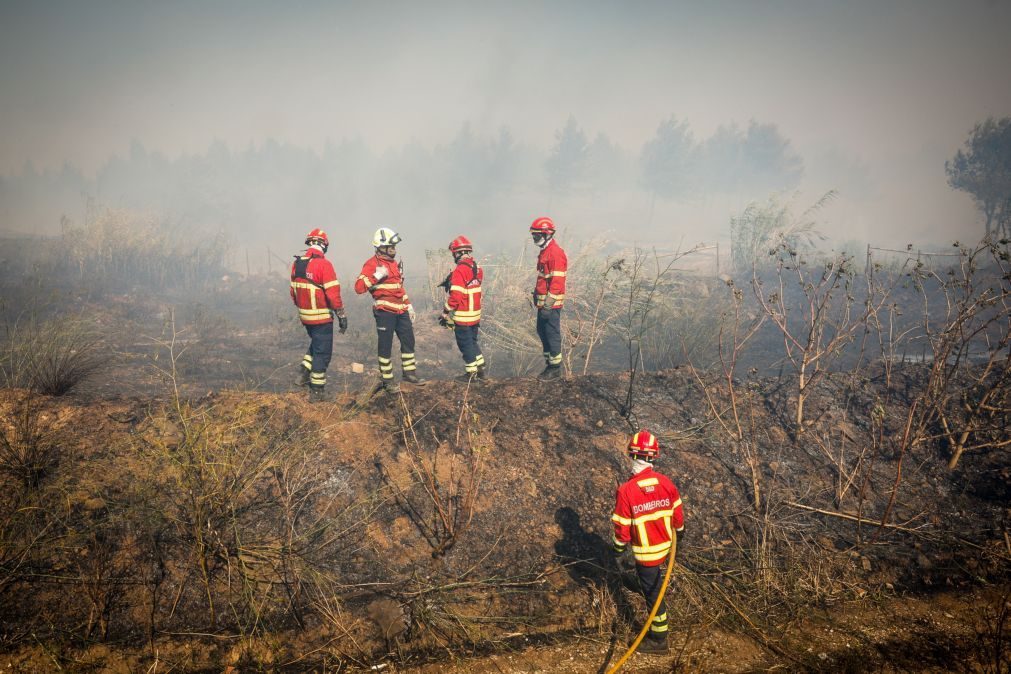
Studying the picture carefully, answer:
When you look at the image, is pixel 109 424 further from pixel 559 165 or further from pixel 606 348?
pixel 559 165

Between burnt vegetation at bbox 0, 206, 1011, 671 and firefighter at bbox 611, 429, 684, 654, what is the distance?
0.27 metres

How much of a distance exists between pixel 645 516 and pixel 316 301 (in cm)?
452

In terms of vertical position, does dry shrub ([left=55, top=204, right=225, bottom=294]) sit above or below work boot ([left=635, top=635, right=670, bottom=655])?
above

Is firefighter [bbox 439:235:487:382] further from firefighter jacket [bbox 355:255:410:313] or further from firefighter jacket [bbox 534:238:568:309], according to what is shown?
firefighter jacket [bbox 534:238:568:309]

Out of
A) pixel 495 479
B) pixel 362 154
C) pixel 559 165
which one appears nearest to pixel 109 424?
pixel 495 479

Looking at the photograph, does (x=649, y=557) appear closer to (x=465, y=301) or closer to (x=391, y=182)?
(x=465, y=301)

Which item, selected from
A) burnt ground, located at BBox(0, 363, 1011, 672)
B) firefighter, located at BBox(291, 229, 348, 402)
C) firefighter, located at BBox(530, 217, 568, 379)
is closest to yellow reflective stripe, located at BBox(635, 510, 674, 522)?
burnt ground, located at BBox(0, 363, 1011, 672)

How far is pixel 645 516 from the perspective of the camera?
10.5ft

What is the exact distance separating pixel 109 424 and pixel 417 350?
696cm

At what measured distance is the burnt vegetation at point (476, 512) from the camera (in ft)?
10.6

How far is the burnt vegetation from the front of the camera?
10.6ft

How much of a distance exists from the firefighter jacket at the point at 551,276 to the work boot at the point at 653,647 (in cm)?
405

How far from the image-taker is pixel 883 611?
3674mm

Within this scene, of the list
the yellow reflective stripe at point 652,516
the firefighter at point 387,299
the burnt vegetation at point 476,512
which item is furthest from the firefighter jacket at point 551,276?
the yellow reflective stripe at point 652,516
